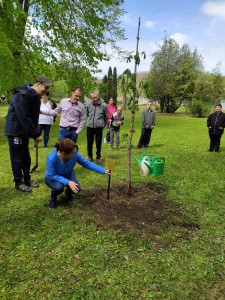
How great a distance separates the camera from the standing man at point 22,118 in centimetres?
391

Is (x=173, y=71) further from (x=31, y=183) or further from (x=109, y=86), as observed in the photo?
(x=31, y=183)

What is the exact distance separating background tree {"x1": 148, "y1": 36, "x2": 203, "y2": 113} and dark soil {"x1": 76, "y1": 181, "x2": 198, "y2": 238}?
35518 millimetres

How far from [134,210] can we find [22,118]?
9.13ft

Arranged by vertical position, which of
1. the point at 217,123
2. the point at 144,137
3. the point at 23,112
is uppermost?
the point at 23,112

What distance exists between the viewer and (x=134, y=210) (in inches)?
149

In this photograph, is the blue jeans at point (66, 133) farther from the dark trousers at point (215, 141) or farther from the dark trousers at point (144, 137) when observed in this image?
the dark trousers at point (215, 141)

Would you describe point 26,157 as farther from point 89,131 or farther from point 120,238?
point 120,238

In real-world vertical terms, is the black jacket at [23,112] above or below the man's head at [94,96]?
below

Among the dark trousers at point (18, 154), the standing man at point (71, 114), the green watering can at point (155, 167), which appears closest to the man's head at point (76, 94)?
the standing man at point (71, 114)

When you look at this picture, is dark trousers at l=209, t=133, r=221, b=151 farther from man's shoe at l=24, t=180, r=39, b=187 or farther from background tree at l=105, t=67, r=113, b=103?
background tree at l=105, t=67, r=113, b=103

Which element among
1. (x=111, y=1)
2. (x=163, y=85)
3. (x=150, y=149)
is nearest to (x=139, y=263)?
(x=150, y=149)

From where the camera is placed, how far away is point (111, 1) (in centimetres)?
1188

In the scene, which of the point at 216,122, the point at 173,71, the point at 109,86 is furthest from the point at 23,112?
the point at 109,86

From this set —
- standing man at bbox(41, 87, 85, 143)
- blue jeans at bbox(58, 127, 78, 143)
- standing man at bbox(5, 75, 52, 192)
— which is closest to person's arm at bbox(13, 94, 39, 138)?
standing man at bbox(5, 75, 52, 192)
